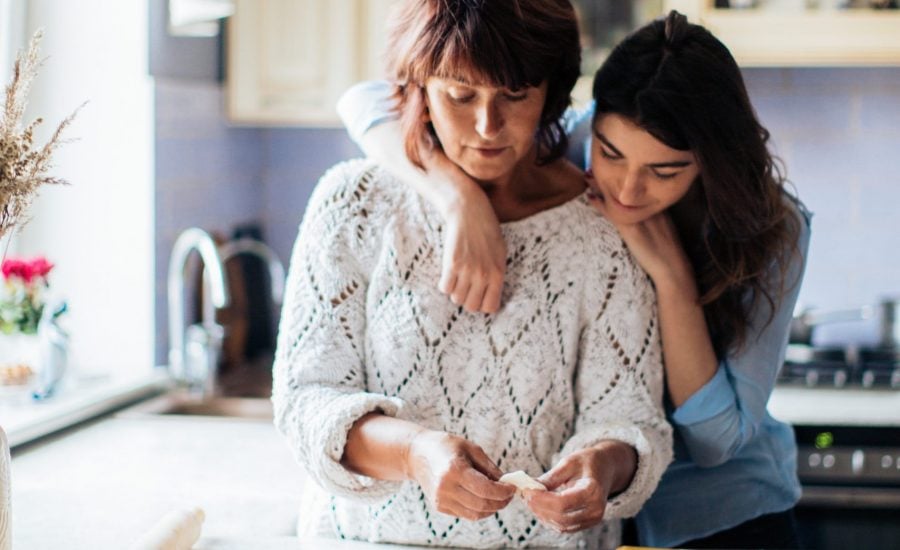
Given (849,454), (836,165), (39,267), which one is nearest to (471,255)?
(39,267)

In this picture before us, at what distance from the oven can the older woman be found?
937 millimetres

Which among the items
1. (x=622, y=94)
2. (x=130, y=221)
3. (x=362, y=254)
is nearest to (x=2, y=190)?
(x=362, y=254)

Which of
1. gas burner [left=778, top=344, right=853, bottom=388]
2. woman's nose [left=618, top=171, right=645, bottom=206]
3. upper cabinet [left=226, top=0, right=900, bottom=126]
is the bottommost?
gas burner [left=778, top=344, right=853, bottom=388]

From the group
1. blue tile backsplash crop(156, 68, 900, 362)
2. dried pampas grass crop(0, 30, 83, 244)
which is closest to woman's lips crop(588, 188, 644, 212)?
dried pampas grass crop(0, 30, 83, 244)

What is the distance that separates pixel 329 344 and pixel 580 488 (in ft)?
1.16

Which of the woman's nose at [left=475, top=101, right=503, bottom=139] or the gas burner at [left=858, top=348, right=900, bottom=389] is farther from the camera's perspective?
the gas burner at [left=858, top=348, right=900, bottom=389]

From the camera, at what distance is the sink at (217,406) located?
2.31 meters

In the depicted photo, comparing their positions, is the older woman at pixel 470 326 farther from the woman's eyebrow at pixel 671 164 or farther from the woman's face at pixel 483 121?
the woman's eyebrow at pixel 671 164

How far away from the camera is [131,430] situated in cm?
206

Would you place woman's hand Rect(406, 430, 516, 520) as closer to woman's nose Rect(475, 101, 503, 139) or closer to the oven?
woman's nose Rect(475, 101, 503, 139)

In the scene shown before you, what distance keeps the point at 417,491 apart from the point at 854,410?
1226 millimetres

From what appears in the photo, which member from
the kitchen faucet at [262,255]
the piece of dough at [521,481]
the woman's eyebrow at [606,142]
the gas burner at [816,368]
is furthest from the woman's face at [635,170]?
the kitchen faucet at [262,255]

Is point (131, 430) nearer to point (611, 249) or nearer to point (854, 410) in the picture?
point (611, 249)

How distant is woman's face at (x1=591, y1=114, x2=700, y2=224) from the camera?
4.25 feet
